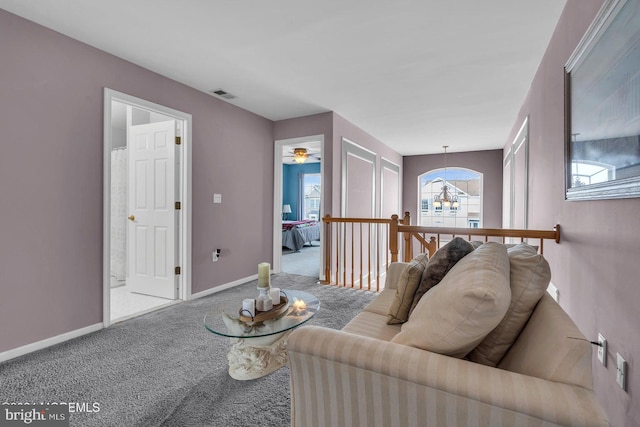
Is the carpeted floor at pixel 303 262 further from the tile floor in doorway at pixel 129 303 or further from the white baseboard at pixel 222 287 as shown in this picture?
the tile floor in doorway at pixel 129 303

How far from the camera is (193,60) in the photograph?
279 centimetres

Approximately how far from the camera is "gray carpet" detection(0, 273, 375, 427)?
1508 millimetres

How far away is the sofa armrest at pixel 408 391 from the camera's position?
710mm

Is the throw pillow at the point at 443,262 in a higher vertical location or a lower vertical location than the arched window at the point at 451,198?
lower

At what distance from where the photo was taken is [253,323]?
1686mm

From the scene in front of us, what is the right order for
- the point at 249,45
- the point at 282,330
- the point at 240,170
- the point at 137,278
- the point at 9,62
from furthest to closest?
the point at 240,170
the point at 137,278
the point at 249,45
the point at 9,62
the point at 282,330

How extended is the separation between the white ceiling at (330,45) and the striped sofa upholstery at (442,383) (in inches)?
82.6

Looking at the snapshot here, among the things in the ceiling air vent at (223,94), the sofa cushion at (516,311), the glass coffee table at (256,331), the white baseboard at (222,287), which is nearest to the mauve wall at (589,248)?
the sofa cushion at (516,311)

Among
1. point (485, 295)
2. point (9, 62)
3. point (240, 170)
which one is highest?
point (9, 62)

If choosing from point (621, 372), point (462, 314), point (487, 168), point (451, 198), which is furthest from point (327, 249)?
point (487, 168)

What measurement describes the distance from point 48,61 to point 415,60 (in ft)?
9.96

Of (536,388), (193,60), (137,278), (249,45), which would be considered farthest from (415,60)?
(137,278)

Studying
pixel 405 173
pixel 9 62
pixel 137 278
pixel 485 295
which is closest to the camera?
pixel 485 295

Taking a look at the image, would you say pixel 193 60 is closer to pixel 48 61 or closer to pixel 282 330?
pixel 48 61
